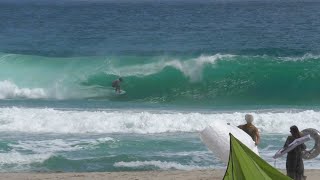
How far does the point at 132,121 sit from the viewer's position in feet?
60.7

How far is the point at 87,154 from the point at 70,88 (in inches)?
499

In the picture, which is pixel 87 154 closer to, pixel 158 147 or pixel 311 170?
pixel 158 147

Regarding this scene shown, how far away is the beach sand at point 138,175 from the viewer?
1285 cm

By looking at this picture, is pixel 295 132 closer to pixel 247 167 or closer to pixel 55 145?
pixel 247 167

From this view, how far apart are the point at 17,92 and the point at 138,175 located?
14.1 metres

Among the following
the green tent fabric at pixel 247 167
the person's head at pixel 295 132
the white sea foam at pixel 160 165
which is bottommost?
the white sea foam at pixel 160 165

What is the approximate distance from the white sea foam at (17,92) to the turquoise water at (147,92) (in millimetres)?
34

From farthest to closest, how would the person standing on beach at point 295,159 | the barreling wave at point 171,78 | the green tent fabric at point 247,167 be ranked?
the barreling wave at point 171,78 → the person standing on beach at point 295,159 → the green tent fabric at point 247,167

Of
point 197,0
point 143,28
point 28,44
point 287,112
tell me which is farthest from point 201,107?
point 197,0

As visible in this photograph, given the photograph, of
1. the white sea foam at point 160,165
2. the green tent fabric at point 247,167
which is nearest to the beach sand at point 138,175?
the white sea foam at point 160,165

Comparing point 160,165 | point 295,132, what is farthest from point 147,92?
point 295,132

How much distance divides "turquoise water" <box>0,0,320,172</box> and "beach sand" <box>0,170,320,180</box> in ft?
1.74

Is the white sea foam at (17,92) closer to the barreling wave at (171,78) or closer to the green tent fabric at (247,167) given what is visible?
the barreling wave at (171,78)

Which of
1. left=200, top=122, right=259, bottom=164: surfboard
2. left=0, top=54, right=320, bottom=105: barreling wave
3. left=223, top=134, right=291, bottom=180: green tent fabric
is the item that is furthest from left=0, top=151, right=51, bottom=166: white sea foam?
left=0, top=54, right=320, bottom=105: barreling wave
